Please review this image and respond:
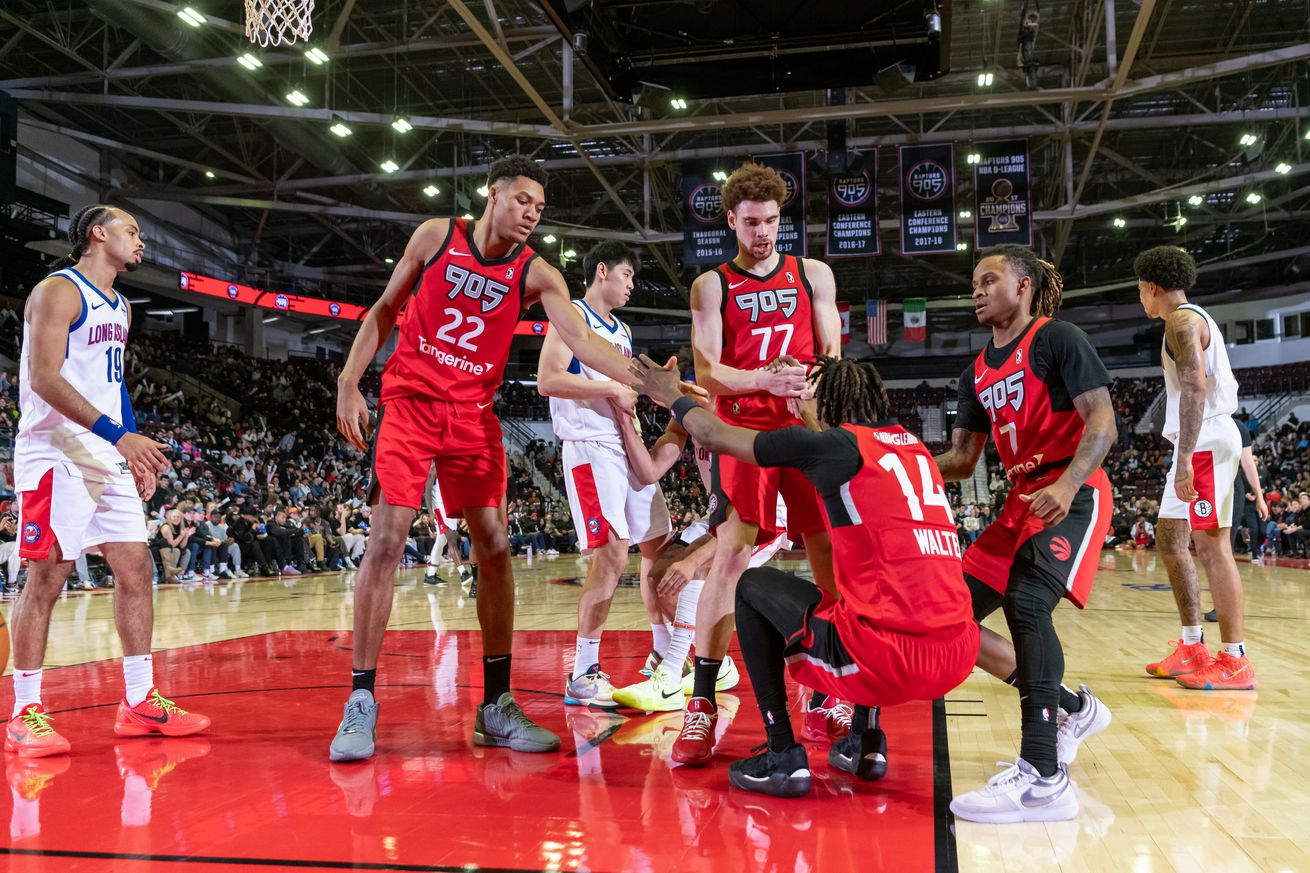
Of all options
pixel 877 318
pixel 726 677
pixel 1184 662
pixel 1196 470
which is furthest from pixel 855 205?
pixel 726 677

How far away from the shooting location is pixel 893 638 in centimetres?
272

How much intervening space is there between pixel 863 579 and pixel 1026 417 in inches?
40.4

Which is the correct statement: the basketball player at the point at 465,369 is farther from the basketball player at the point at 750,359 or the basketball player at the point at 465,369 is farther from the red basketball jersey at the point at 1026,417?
the red basketball jersey at the point at 1026,417

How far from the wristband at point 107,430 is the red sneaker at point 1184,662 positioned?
4956 millimetres

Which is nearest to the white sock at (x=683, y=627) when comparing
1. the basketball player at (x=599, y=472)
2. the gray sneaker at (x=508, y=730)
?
the basketball player at (x=599, y=472)

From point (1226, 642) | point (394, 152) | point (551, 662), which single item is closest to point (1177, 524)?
point (1226, 642)

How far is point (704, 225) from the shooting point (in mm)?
16594

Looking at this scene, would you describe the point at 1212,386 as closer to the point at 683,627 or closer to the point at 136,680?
the point at 683,627

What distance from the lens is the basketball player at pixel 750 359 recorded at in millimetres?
3615

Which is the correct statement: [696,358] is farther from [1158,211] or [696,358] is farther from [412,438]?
[1158,211]

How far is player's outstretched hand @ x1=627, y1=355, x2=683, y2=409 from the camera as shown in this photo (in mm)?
3244

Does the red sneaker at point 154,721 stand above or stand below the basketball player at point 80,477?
below

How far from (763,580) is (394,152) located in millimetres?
20623

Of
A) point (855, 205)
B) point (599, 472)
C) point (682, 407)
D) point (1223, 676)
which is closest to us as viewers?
point (682, 407)
